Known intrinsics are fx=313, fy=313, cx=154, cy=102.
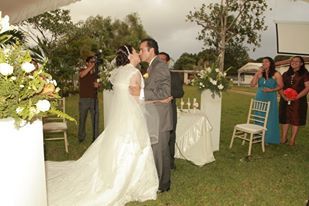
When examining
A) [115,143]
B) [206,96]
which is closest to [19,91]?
[115,143]

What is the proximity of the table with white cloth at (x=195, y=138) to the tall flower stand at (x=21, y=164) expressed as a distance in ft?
11.0

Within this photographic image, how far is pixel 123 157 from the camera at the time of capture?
3605 millimetres

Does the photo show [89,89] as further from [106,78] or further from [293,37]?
[293,37]

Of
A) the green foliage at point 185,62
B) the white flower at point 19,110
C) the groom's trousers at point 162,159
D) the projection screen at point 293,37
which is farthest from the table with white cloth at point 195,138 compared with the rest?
the green foliage at point 185,62

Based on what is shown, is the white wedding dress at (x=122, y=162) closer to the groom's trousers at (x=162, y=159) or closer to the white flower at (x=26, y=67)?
the groom's trousers at (x=162, y=159)

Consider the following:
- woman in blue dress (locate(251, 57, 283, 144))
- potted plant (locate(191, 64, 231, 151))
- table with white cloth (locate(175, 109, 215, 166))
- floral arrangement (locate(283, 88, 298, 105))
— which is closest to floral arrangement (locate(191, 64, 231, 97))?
potted plant (locate(191, 64, 231, 151))

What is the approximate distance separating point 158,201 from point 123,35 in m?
33.5

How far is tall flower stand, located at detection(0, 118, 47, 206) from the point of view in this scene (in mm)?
1722

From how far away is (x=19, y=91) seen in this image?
6.07 ft

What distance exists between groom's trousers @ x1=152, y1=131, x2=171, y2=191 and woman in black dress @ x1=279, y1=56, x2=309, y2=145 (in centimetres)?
354

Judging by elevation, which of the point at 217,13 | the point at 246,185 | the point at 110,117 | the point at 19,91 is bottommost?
the point at 246,185

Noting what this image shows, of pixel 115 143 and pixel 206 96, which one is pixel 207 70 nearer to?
pixel 206 96

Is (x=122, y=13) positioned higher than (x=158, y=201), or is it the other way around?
(x=122, y=13)

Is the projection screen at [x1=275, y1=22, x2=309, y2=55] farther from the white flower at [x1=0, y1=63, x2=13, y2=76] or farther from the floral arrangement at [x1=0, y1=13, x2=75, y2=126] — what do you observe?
the white flower at [x1=0, y1=63, x2=13, y2=76]
